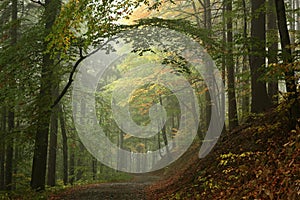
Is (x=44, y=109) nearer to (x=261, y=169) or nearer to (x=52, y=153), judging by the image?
(x=261, y=169)

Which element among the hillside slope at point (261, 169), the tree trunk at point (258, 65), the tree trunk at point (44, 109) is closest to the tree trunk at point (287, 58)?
the hillside slope at point (261, 169)

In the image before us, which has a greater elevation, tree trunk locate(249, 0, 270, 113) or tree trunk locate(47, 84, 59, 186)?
tree trunk locate(249, 0, 270, 113)

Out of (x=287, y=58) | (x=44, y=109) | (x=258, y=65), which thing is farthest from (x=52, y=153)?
(x=287, y=58)

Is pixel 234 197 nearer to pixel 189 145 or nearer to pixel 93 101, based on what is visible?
pixel 93 101

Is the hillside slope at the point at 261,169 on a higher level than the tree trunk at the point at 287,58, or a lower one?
lower

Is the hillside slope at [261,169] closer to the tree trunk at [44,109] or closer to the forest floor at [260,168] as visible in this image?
the forest floor at [260,168]

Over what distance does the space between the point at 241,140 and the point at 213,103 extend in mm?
10274

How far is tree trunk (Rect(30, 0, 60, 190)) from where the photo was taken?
41.7ft

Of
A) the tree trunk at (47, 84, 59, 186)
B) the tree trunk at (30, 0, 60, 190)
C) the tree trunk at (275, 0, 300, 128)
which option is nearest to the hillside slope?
the tree trunk at (275, 0, 300, 128)

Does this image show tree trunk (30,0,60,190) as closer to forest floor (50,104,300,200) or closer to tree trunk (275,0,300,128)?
forest floor (50,104,300,200)

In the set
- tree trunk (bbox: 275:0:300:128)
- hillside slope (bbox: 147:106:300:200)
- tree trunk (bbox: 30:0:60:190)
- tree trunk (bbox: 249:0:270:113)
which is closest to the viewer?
hillside slope (bbox: 147:106:300:200)

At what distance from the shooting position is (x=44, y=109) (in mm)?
12461

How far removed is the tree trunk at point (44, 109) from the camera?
12695 millimetres

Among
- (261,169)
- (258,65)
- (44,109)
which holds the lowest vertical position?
(261,169)
